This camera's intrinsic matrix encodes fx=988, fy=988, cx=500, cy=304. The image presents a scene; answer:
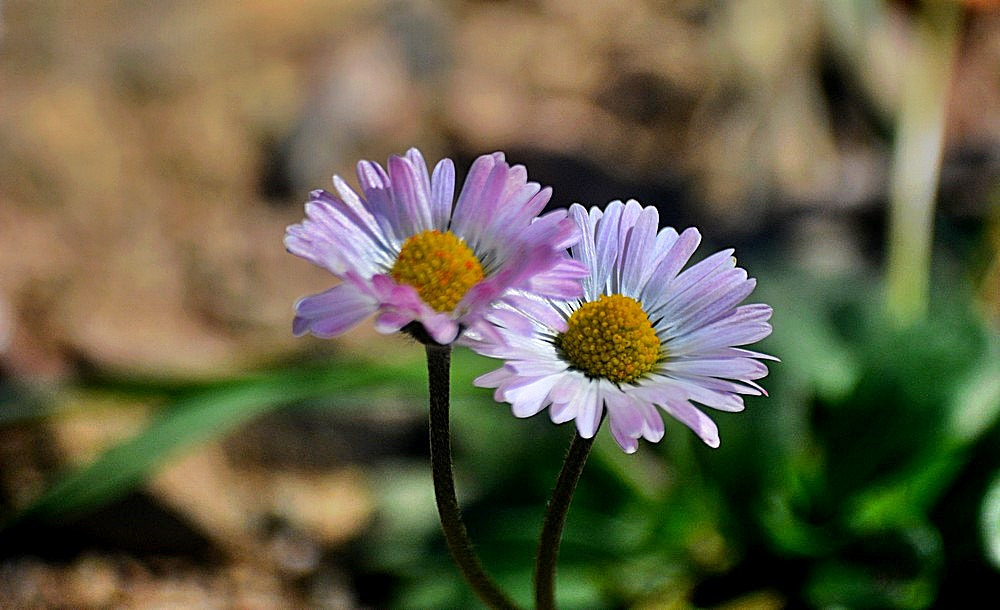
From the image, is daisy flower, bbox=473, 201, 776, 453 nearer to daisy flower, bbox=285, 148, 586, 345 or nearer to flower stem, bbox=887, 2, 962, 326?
daisy flower, bbox=285, 148, 586, 345

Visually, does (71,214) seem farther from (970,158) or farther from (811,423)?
(970,158)

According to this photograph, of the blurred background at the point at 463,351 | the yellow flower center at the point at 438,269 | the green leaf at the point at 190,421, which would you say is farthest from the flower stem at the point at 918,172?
the yellow flower center at the point at 438,269

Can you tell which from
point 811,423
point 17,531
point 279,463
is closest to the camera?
point 17,531

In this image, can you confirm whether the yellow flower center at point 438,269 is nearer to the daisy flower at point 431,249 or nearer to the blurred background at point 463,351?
the daisy flower at point 431,249

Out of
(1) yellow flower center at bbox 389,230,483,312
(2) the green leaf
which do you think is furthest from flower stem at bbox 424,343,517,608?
(2) the green leaf

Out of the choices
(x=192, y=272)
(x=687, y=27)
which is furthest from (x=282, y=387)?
(x=687, y=27)

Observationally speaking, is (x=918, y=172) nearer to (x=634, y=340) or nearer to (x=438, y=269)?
(x=634, y=340)
